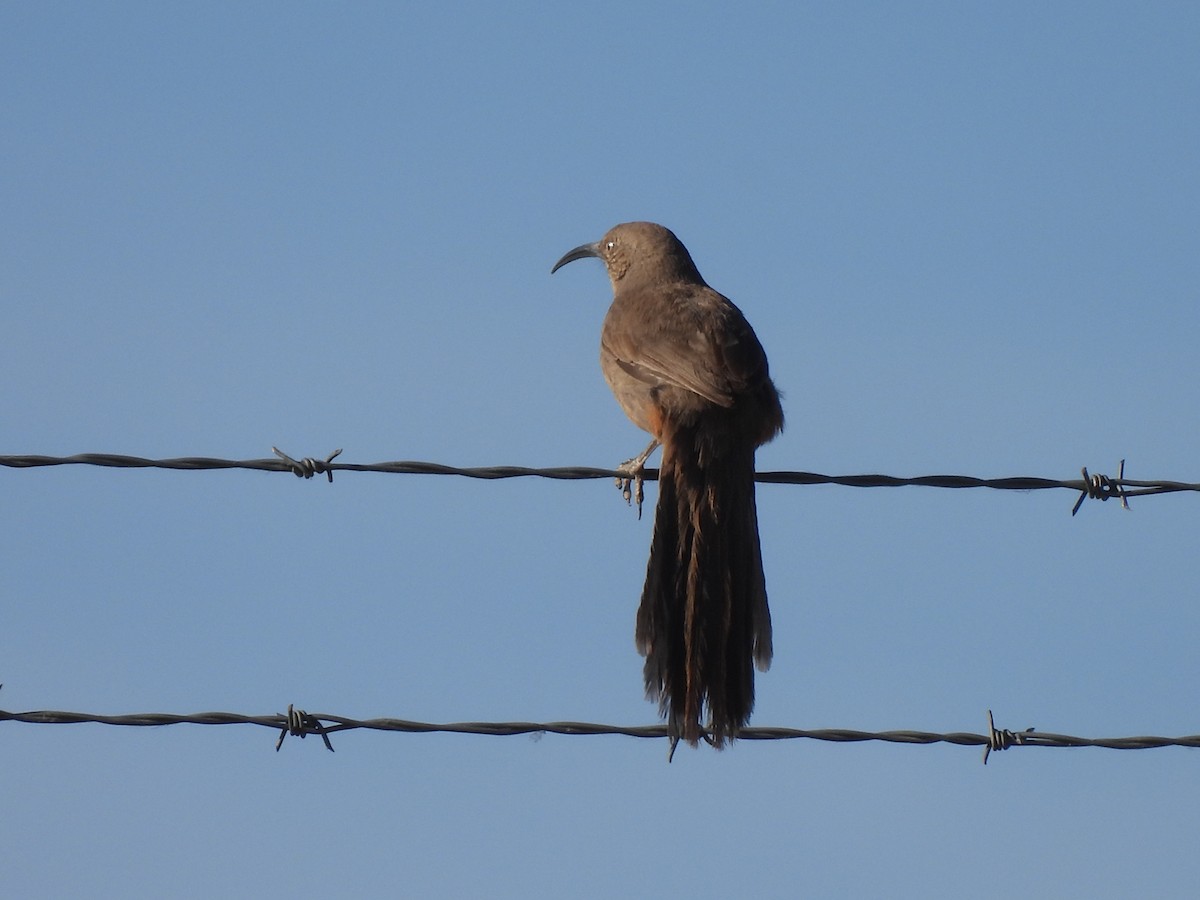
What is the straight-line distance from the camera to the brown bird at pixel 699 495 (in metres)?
6.66

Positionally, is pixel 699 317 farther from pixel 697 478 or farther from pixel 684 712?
pixel 684 712

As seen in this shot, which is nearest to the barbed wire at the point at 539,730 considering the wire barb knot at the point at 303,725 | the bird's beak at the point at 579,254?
the wire barb knot at the point at 303,725

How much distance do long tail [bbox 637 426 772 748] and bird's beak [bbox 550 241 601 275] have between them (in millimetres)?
3768

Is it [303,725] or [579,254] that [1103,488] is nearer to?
[303,725]

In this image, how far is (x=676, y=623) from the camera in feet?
22.6

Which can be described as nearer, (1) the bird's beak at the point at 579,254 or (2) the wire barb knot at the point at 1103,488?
(2) the wire barb knot at the point at 1103,488

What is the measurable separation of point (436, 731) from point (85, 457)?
159 cm

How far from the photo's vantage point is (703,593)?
22.8ft

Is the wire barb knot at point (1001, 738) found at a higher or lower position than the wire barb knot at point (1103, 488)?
lower

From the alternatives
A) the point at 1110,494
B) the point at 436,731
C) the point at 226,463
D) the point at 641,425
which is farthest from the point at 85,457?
the point at 1110,494

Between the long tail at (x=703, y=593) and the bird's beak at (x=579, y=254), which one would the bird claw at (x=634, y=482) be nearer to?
the long tail at (x=703, y=593)

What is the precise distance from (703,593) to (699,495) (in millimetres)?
541

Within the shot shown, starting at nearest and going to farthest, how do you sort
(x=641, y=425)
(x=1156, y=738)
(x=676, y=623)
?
(x=1156, y=738) < (x=676, y=623) < (x=641, y=425)

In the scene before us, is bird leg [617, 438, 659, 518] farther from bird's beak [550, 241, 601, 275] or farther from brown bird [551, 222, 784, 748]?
bird's beak [550, 241, 601, 275]
